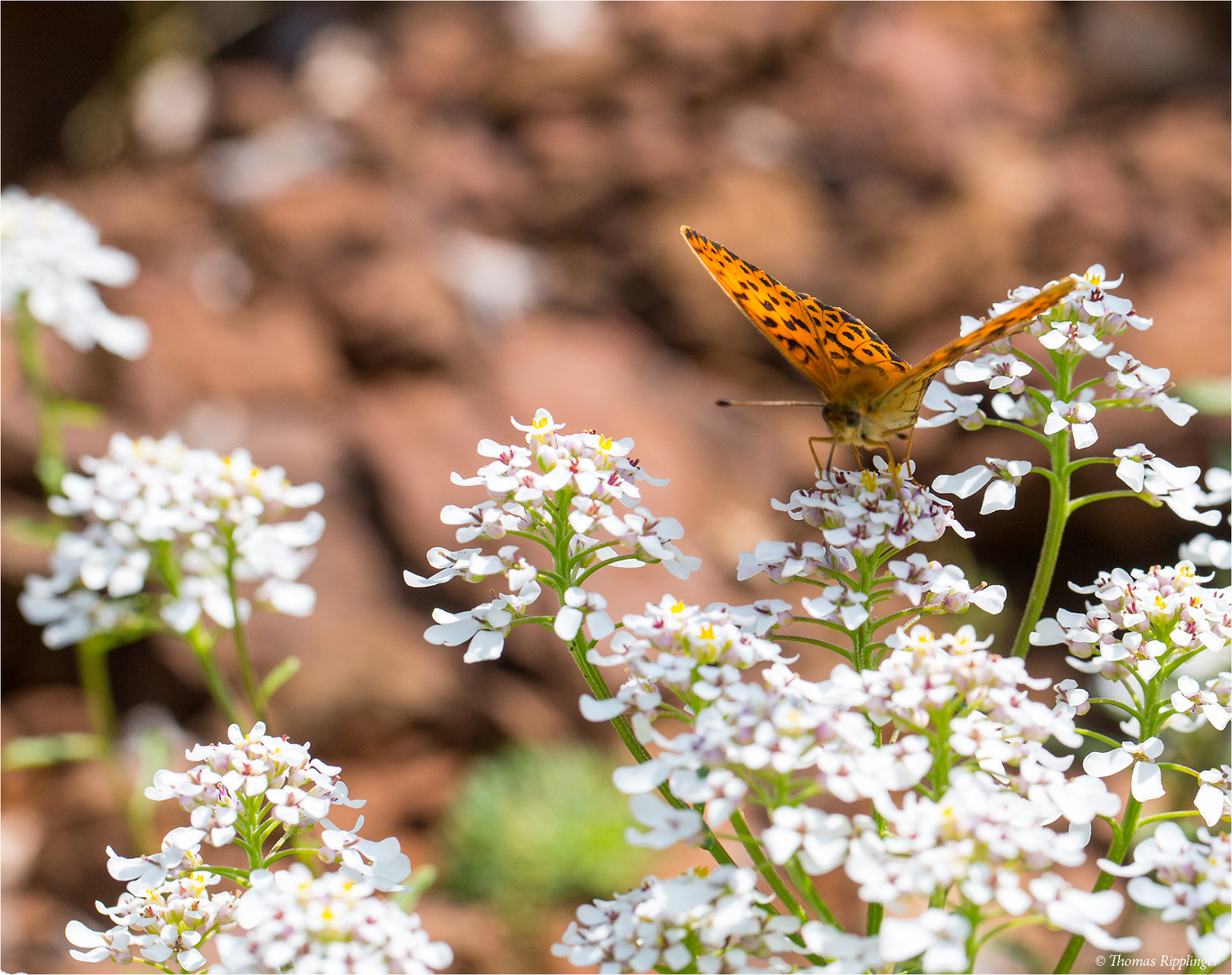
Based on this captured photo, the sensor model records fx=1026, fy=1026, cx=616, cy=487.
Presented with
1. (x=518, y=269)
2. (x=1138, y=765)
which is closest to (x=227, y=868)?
(x=1138, y=765)

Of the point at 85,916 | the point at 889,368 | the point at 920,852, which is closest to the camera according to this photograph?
the point at 920,852

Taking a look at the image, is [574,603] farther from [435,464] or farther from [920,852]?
[435,464]

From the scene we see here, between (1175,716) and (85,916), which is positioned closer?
(1175,716)

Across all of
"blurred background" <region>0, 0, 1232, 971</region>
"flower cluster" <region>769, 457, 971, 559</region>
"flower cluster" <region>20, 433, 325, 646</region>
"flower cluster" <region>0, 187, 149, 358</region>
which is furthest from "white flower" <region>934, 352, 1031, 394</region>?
"blurred background" <region>0, 0, 1232, 971</region>

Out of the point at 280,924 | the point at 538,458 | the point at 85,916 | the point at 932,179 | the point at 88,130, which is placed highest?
the point at 88,130

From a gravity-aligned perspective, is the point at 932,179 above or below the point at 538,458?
above

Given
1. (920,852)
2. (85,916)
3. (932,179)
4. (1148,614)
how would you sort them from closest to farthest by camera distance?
(920,852) < (1148,614) < (85,916) < (932,179)

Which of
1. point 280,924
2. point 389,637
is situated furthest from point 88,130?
point 280,924

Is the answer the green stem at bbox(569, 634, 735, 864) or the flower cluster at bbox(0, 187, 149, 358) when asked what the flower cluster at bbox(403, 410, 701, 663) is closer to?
the green stem at bbox(569, 634, 735, 864)
